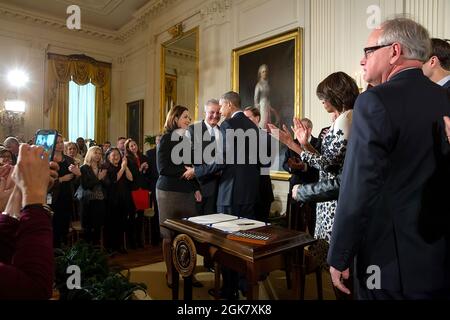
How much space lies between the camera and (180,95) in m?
8.83

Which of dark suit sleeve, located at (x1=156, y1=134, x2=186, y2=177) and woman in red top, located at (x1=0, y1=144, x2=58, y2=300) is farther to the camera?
dark suit sleeve, located at (x1=156, y1=134, x2=186, y2=177)

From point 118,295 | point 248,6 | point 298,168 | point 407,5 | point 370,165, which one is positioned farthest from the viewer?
point 248,6

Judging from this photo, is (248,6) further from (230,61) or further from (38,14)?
(38,14)

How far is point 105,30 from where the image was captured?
11016mm

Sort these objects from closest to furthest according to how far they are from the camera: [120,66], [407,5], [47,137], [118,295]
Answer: [47,137]
[118,295]
[407,5]
[120,66]

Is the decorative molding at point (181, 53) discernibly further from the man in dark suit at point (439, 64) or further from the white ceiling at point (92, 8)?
the man in dark suit at point (439, 64)

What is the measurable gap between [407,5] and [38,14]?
9.76 m

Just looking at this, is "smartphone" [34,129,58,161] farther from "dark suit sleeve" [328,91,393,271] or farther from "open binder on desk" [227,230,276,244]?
"dark suit sleeve" [328,91,393,271]

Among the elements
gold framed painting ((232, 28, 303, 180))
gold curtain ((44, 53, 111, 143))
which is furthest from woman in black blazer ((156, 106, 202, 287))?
gold curtain ((44, 53, 111, 143))

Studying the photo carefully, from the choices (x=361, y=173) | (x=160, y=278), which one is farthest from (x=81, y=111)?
(x=361, y=173)

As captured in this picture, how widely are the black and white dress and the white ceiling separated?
8.91 m

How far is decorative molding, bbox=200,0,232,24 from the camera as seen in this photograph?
713 centimetres

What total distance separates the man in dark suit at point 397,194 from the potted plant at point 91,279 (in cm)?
161
